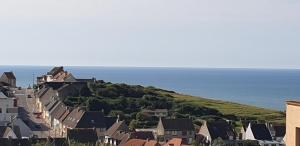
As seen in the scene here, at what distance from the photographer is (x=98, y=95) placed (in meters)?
68.6

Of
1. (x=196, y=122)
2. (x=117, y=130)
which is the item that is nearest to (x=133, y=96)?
(x=196, y=122)

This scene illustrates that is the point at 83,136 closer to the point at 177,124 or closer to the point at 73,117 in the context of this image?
the point at 177,124

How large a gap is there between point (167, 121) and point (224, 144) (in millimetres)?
7137

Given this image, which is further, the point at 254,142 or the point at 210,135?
the point at 210,135

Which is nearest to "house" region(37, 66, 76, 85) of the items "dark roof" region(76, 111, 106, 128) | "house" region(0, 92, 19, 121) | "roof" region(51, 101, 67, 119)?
"roof" region(51, 101, 67, 119)

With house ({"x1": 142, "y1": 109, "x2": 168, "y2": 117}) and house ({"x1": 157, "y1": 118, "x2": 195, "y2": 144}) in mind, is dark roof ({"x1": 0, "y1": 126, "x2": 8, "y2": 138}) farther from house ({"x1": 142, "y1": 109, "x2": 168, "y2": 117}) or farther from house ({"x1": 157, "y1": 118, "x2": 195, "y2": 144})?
house ({"x1": 142, "y1": 109, "x2": 168, "y2": 117})

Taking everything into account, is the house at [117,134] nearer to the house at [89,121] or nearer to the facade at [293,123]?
the house at [89,121]

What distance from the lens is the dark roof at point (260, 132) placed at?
4919 cm

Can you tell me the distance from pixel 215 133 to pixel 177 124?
3.16 meters

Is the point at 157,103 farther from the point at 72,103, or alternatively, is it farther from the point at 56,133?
the point at 56,133

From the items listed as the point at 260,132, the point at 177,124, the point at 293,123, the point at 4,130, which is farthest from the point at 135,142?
the point at 293,123

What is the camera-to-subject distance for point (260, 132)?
4975 centimetres

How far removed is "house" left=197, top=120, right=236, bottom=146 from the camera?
159 ft

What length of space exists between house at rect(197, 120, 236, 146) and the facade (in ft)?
130
